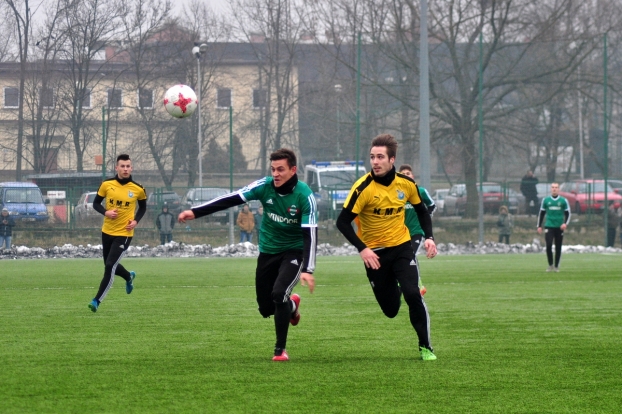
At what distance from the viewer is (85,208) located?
29.7 m

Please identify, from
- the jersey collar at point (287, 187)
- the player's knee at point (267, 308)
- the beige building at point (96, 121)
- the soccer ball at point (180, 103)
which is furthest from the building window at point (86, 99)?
the jersey collar at point (287, 187)

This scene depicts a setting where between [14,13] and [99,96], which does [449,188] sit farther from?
[14,13]

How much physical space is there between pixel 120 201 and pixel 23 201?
16866 millimetres

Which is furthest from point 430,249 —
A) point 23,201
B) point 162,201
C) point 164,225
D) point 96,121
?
point 96,121

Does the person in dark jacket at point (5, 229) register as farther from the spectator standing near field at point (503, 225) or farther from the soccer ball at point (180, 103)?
the spectator standing near field at point (503, 225)

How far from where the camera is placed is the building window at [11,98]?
29.9m

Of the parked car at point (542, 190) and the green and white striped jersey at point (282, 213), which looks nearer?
the green and white striped jersey at point (282, 213)

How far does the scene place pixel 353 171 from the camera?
33.2 meters

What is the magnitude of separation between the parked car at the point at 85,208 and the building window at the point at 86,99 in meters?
2.90

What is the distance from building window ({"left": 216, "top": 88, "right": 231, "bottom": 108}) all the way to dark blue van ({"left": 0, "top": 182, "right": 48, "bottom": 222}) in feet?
22.9

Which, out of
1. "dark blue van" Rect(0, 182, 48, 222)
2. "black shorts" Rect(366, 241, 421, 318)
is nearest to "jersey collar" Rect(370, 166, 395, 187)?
"black shorts" Rect(366, 241, 421, 318)

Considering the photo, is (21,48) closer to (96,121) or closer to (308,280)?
(96,121)

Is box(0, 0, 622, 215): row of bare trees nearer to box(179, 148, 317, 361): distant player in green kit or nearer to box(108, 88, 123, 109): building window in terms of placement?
box(108, 88, 123, 109): building window

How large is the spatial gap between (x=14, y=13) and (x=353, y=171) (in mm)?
12369
